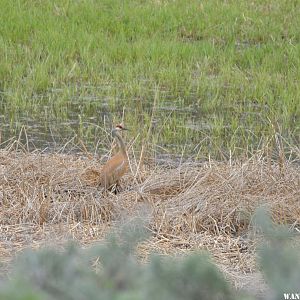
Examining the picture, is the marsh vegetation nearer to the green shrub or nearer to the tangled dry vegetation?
the tangled dry vegetation

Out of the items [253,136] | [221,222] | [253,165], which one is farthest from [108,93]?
[221,222]

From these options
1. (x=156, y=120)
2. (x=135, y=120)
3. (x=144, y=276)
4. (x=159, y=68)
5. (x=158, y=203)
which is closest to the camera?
(x=144, y=276)

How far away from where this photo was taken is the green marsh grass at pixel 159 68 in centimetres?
850

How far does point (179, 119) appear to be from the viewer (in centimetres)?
866

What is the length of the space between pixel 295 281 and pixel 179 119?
6.71m

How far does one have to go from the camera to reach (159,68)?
10.3 metres

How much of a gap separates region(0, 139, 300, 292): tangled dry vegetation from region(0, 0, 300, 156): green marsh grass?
1.37 metres

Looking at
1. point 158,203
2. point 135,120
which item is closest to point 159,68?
point 135,120

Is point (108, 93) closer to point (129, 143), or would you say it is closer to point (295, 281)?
point (129, 143)

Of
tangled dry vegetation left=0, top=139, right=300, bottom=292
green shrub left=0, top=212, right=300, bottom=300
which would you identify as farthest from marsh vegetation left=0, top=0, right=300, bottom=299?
green shrub left=0, top=212, right=300, bottom=300

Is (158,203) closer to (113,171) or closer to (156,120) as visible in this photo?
(113,171)

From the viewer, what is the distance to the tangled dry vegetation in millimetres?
5051

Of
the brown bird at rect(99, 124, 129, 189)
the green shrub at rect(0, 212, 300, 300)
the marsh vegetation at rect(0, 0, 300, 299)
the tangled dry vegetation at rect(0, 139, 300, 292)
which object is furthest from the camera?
the brown bird at rect(99, 124, 129, 189)

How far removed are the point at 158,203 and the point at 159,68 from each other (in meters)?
4.84
